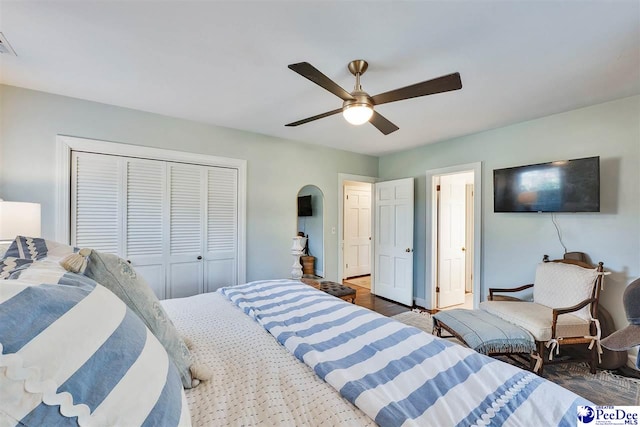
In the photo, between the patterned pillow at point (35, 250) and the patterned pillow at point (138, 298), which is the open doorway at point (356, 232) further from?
the patterned pillow at point (35, 250)

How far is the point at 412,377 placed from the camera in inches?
41.4

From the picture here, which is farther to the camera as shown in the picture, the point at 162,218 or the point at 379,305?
the point at 379,305

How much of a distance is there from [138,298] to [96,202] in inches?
93.9

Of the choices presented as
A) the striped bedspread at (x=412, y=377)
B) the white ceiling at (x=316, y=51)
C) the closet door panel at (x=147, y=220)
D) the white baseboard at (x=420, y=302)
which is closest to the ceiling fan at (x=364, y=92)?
the white ceiling at (x=316, y=51)

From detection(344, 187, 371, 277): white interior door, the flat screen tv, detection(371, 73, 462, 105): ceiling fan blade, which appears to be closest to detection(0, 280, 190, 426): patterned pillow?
detection(371, 73, 462, 105): ceiling fan blade

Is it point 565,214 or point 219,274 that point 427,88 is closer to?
point 565,214

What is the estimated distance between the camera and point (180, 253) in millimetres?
3131

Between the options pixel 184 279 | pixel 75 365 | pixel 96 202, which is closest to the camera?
pixel 75 365

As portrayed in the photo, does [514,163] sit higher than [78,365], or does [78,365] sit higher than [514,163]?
[514,163]

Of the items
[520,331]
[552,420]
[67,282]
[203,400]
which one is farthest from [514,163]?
[67,282]

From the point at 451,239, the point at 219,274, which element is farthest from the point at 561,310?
the point at 219,274

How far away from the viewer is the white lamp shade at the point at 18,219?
183cm

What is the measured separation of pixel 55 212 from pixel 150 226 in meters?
0.76

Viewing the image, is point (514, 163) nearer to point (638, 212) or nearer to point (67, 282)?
point (638, 212)
